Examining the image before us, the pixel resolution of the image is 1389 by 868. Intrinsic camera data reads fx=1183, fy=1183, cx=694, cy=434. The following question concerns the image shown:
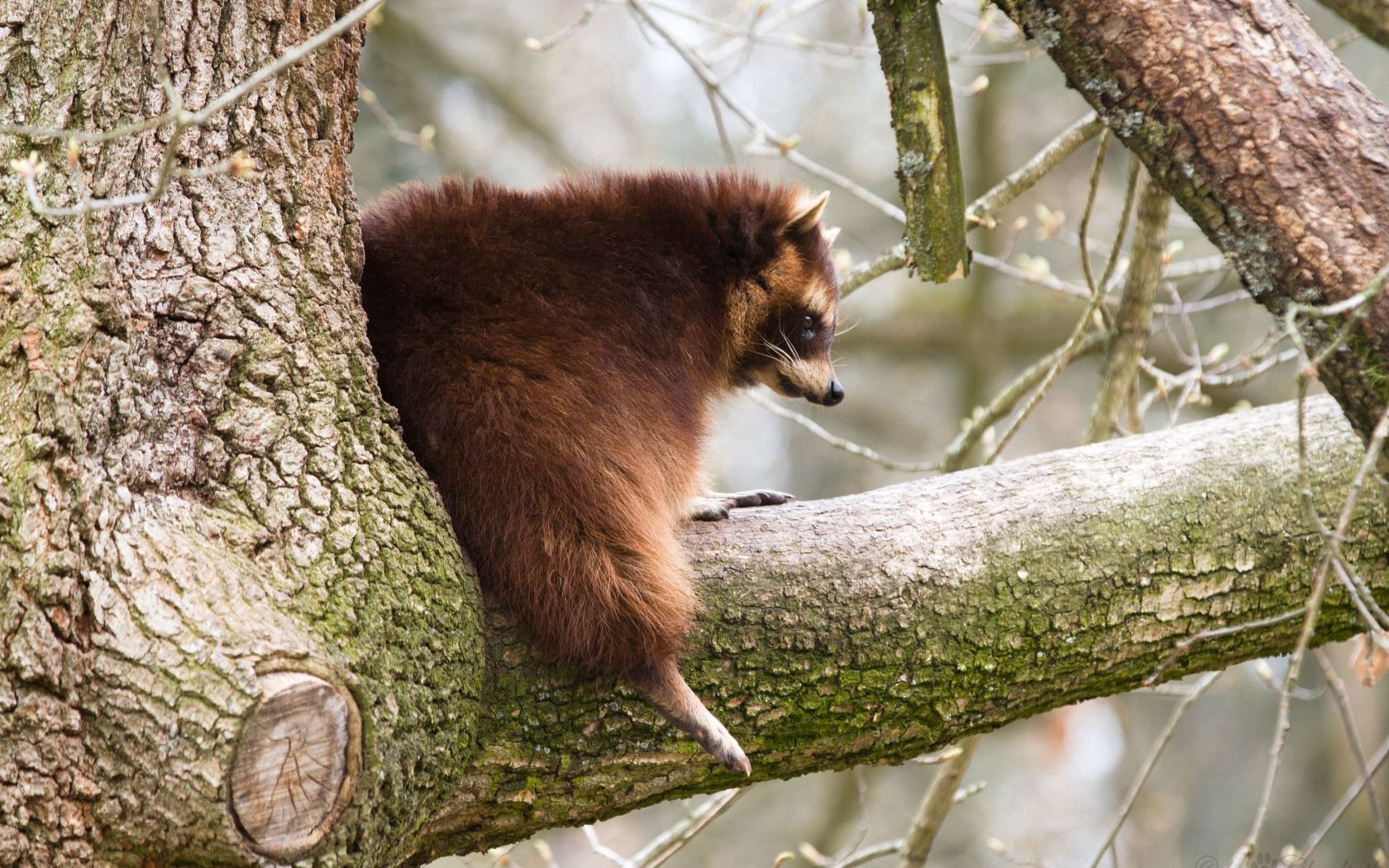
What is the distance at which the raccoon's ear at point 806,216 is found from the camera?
12.2 feet

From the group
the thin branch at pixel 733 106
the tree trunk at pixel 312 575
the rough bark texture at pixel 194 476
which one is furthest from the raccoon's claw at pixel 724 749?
the thin branch at pixel 733 106

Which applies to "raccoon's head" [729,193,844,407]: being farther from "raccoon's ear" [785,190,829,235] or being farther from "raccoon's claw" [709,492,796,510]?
"raccoon's claw" [709,492,796,510]

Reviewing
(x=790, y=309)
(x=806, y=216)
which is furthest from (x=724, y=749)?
(x=806, y=216)

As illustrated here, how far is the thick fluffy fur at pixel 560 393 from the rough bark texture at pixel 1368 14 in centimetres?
166

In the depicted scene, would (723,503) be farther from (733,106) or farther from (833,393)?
(733,106)

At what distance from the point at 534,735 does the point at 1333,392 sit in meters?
1.80

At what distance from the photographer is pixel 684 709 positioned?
2521mm

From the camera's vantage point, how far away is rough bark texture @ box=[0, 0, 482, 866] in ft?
6.17

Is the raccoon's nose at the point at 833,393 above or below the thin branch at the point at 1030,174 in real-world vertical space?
below

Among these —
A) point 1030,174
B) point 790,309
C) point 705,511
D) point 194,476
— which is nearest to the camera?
point 194,476

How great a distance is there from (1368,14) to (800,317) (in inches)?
75.0

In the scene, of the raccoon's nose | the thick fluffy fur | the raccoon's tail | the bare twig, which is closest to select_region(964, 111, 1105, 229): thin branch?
the bare twig

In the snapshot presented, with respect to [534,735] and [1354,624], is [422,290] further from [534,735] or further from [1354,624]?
[1354,624]

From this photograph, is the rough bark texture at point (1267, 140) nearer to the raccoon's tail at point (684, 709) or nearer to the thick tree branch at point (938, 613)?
the thick tree branch at point (938, 613)
